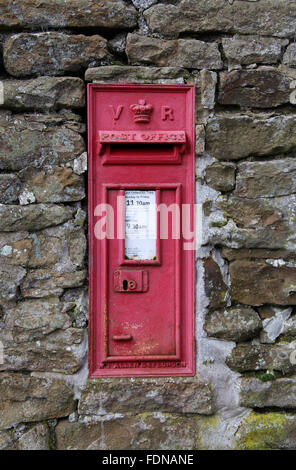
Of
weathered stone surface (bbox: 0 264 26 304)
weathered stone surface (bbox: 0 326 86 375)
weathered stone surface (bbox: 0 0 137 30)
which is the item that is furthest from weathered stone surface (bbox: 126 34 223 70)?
weathered stone surface (bbox: 0 326 86 375)

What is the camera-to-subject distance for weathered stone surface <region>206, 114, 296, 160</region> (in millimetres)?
1824

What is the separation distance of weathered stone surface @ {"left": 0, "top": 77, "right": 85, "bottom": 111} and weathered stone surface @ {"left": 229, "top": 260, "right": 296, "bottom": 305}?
3.67 ft

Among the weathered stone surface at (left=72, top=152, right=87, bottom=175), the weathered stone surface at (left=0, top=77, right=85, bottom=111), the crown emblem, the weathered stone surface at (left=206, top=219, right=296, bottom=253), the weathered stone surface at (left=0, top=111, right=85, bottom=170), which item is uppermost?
the weathered stone surface at (left=0, top=77, right=85, bottom=111)

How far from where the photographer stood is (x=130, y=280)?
1819 millimetres

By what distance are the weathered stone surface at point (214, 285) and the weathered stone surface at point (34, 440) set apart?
39.3 inches

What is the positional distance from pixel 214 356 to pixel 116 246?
73 centimetres

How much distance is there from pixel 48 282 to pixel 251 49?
1497mm

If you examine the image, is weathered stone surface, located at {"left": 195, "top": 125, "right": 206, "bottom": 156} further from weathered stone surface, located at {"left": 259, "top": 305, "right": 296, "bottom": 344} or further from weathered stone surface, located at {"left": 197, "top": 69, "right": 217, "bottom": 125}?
weathered stone surface, located at {"left": 259, "top": 305, "right": 296, "bottom": 344}

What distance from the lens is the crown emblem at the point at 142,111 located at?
1789 millimetres

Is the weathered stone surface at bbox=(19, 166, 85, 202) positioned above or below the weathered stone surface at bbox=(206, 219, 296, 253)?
above

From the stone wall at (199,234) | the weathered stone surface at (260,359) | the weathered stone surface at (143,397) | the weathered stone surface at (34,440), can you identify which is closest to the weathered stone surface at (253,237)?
the stone wall at (199,234)

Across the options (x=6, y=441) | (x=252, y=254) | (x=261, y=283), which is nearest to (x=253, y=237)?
(x=252, y=254)

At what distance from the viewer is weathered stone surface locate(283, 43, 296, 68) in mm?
1837

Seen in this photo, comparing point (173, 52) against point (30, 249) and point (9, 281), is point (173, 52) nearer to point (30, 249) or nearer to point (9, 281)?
point (30, 249)
